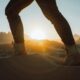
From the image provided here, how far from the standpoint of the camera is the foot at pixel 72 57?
17.5 ft

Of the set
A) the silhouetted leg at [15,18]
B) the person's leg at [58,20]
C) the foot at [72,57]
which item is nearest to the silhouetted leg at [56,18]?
the person's leg at [58,20]

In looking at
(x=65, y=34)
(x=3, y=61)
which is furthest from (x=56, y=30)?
(x=3, y=61)

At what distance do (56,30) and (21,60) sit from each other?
2.73 feet

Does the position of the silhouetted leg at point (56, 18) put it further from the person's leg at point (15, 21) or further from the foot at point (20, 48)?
the foot at point (20, 48)

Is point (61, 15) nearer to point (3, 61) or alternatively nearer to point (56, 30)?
point (56, 30)

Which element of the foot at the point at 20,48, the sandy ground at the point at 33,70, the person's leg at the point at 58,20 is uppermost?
the person's leg at the point at 58,20

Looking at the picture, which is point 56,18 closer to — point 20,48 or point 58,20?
point 58,20

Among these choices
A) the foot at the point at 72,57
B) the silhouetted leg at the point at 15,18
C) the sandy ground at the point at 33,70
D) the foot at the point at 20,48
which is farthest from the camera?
the foot at the point at 20,48

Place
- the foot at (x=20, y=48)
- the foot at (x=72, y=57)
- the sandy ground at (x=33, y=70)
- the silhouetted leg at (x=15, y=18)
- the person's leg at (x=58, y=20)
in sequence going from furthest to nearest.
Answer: the foot at (x=20, y=48), the silhouetted leg at (x=15, y=18), the person's leg at (x=58, y=20), the foot at (x=72, y=57), the sandy ground at (x=33, y=70)

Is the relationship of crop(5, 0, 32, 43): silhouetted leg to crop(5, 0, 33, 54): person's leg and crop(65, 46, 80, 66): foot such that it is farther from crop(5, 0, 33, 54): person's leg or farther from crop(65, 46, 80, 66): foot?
crop(65, 46, 80, 66): foot

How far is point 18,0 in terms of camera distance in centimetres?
592

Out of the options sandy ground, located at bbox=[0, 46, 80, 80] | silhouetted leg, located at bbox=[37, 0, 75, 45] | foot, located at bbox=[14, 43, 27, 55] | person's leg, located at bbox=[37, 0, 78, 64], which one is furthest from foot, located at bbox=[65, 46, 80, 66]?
foot, located at bbox=[14, 43, 27, 55]

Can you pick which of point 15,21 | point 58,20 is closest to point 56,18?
point 58,20

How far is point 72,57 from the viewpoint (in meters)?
5.38
